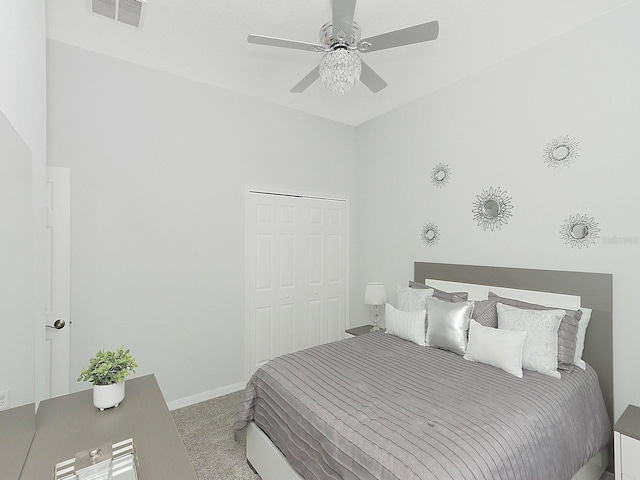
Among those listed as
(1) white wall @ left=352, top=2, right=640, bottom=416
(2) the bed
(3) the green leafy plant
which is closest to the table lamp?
(1) white wall @ left=352, top=2, right=640, bottom=416

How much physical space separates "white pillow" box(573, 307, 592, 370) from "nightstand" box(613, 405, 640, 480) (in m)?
0.37

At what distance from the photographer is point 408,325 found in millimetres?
2664

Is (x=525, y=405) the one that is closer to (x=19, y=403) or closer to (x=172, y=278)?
(x=19, y=403)

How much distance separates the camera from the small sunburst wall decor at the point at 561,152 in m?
2.36

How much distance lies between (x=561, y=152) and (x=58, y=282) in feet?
12.5

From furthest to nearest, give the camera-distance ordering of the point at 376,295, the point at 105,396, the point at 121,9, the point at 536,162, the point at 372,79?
the point at 376,295 < the point at 536,162 < the point at 372,79 < the point at 121,9 < the point at 105,396

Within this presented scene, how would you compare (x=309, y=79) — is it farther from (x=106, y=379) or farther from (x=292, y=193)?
(x=106, y=379)

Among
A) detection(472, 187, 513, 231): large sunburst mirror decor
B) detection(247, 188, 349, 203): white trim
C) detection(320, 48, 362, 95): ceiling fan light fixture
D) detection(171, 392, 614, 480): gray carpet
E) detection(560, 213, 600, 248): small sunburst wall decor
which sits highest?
detection(320, 48, 362, 95): ceiling fan light fixture

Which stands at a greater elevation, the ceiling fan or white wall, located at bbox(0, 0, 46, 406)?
the ceiling fan

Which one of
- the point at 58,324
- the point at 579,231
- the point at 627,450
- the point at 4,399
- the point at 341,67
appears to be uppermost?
the point at 341,67

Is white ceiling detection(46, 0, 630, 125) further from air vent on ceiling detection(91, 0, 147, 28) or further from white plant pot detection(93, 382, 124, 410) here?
white plant pot detection(93, 382, 124, 410)

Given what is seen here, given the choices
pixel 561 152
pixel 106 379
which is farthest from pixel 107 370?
pixel 561 152

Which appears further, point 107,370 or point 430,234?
point 430,234

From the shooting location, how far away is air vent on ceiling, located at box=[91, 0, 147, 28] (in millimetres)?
2084
